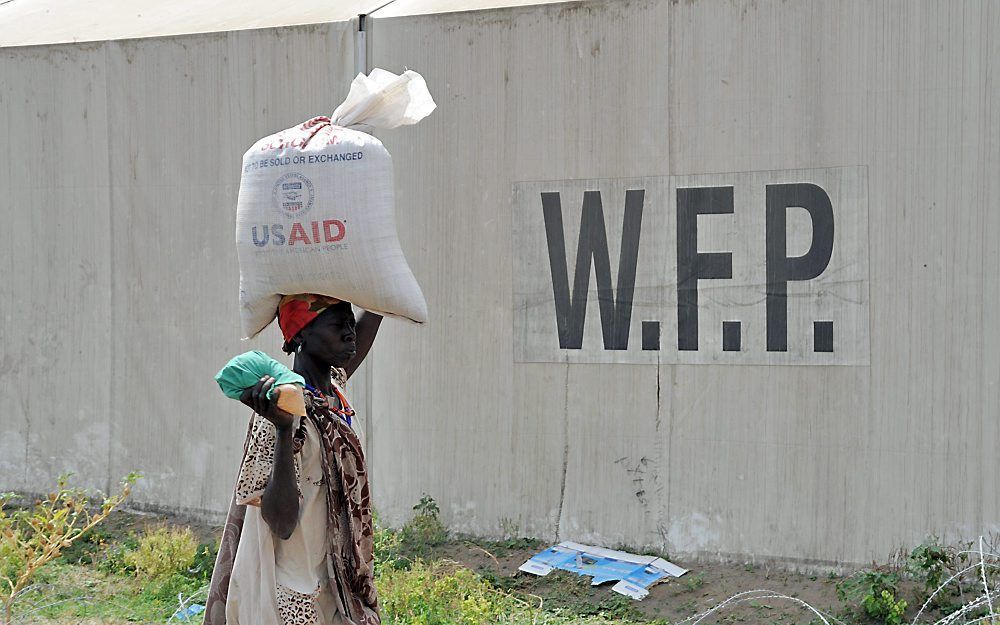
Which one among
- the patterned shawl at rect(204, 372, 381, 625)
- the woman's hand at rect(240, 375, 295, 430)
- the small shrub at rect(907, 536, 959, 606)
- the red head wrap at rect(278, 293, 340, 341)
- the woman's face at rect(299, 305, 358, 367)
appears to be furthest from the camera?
the small shrub at rect(907, 536, 959, 606)

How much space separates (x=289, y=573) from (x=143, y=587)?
107 inches

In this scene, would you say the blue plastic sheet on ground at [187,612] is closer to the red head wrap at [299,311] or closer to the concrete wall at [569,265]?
the concrete wall at [569,265]

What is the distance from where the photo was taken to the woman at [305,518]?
2668mm

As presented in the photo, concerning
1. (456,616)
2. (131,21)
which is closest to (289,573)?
(456,616)

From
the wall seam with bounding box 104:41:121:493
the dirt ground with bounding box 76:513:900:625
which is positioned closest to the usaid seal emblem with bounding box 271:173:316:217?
the dirt ground with bounding box 76:513:900:625

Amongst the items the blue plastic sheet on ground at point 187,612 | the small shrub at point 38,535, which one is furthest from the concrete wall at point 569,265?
the blue plastic sheet on ground at point 187,612

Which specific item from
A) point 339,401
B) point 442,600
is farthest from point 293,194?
point 442,600

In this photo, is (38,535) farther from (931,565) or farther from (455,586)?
(931,565)

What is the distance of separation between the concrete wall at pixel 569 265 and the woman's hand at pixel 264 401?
291 centimetres

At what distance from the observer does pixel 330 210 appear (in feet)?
10.7

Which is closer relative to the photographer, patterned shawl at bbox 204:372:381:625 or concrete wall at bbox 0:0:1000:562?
patterned shawl at bbox 204:372:381:625

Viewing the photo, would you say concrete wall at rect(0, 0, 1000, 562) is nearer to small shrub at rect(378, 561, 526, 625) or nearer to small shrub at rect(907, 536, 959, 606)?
small shrub at rect(907, 536, 959, 606)

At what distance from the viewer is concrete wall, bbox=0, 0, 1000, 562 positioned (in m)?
4.84

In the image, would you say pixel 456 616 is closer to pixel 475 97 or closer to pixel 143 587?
pixel 143 587
